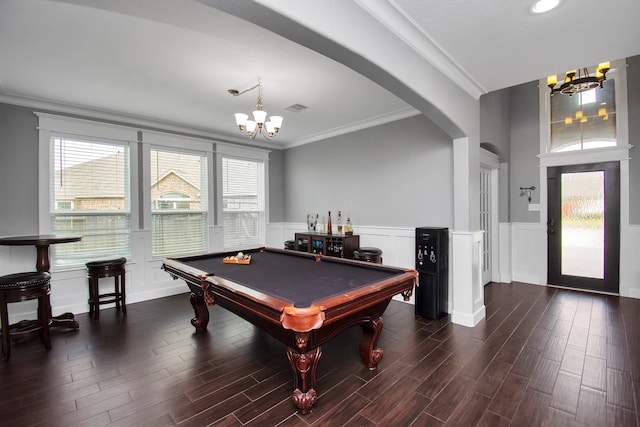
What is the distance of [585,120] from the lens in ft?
15.4

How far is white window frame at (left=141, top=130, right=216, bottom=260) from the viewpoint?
453 centimetres

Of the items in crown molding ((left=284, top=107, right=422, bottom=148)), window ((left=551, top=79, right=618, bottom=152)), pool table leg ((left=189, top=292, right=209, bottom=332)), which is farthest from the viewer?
window ((left=551, top=79, right=618, bottom=152))

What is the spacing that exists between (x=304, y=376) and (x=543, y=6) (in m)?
3.02

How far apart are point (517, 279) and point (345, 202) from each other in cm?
347

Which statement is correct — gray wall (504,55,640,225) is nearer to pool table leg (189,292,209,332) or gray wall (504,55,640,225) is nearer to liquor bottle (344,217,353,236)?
liquor bottle (344,217,353,236)

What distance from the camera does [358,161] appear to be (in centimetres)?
498

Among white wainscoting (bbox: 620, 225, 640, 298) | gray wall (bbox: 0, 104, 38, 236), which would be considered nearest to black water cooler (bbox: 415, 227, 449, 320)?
white wainscoting (bbox: 620, 225, 640, 298)

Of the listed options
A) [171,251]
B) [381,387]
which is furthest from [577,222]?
[171,251]

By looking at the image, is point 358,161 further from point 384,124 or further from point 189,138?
point 189,138

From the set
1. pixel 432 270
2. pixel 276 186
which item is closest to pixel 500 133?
pixel 432 270

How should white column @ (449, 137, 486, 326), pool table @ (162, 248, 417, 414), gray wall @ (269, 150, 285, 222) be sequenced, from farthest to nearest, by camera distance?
gray wall @ (269, 150, 285, 222) < white column @ (449, 137, 486, 326) < pool table @ (162, 248, 417, 414)

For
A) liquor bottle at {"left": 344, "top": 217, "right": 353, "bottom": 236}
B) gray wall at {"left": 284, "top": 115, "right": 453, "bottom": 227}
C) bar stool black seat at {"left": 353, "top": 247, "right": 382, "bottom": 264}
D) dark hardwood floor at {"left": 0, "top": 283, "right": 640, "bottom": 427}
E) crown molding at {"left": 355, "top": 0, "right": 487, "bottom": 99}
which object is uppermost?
crown molding at {"left": 355, "top": 0, "right": 487, "bottom": 99}

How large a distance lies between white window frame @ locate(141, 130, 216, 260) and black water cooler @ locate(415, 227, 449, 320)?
3604mm

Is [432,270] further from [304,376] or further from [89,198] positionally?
[89,198]
